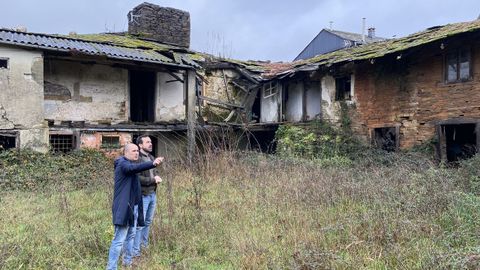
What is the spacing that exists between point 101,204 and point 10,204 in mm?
1827

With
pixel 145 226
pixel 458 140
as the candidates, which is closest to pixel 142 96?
pixel 458 140

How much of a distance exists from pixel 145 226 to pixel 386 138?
37.1ft

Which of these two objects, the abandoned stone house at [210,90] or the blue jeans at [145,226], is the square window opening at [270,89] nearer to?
the abandoned stone house at [210,90]

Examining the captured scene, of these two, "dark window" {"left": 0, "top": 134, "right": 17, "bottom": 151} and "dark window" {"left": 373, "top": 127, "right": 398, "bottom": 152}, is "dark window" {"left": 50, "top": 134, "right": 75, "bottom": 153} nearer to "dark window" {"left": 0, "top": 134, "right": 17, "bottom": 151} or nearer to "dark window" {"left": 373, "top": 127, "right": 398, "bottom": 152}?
"dark window" {"left": 0, "top": 134, "right": 17, "bottom": 151}

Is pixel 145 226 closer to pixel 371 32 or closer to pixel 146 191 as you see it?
pixel 146 191

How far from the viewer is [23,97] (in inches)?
501

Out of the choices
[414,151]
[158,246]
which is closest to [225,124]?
[414,151]

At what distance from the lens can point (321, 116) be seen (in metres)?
16.7

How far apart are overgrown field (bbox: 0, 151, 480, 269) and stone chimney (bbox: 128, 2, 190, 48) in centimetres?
1074

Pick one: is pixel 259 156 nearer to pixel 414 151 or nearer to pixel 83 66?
pixel 414 151

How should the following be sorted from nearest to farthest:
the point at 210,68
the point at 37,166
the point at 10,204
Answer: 1. the point at 10,204
2. the point at 37,166
3. the point at 210,68

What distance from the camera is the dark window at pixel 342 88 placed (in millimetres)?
16281

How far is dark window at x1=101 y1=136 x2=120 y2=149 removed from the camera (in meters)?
14.8

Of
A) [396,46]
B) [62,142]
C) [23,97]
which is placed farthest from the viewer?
[62,142]
